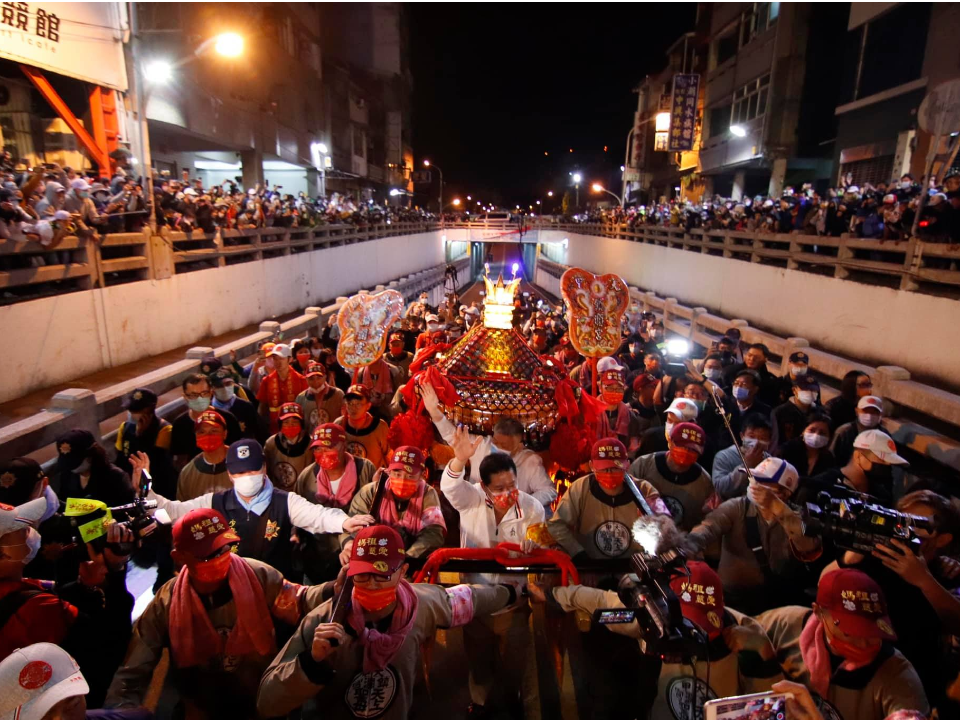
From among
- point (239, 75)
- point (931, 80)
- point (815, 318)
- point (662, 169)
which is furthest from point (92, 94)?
point (662, 169)

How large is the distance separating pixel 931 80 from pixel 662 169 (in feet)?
72.8

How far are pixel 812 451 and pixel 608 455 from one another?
2236 mm

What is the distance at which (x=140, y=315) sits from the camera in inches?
311

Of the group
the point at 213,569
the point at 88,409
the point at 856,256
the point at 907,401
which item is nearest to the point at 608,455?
the point at 213,569

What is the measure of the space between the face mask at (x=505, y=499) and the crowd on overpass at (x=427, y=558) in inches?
0.5

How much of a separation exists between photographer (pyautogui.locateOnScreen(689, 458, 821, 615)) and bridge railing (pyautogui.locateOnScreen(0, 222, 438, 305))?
23.0 feet

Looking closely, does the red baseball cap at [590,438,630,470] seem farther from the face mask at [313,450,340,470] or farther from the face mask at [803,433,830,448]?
the face mask at [803,433,830,448]

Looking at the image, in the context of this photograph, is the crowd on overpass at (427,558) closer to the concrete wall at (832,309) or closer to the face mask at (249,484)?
the face mask at (249,484)

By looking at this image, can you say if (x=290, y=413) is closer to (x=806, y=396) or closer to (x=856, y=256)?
(x=806, y=396)

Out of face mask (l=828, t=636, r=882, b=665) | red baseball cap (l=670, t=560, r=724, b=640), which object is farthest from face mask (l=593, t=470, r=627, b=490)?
face mask (l=828, t=636, r=882, b=665)

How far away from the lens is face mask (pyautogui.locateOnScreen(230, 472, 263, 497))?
135 inches

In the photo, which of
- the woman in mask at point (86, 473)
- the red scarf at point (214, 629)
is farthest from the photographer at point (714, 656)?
the woman in mask at point (86, 473)

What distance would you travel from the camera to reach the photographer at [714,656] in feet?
8.42

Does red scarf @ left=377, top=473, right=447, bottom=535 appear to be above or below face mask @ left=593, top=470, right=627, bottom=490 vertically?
below
